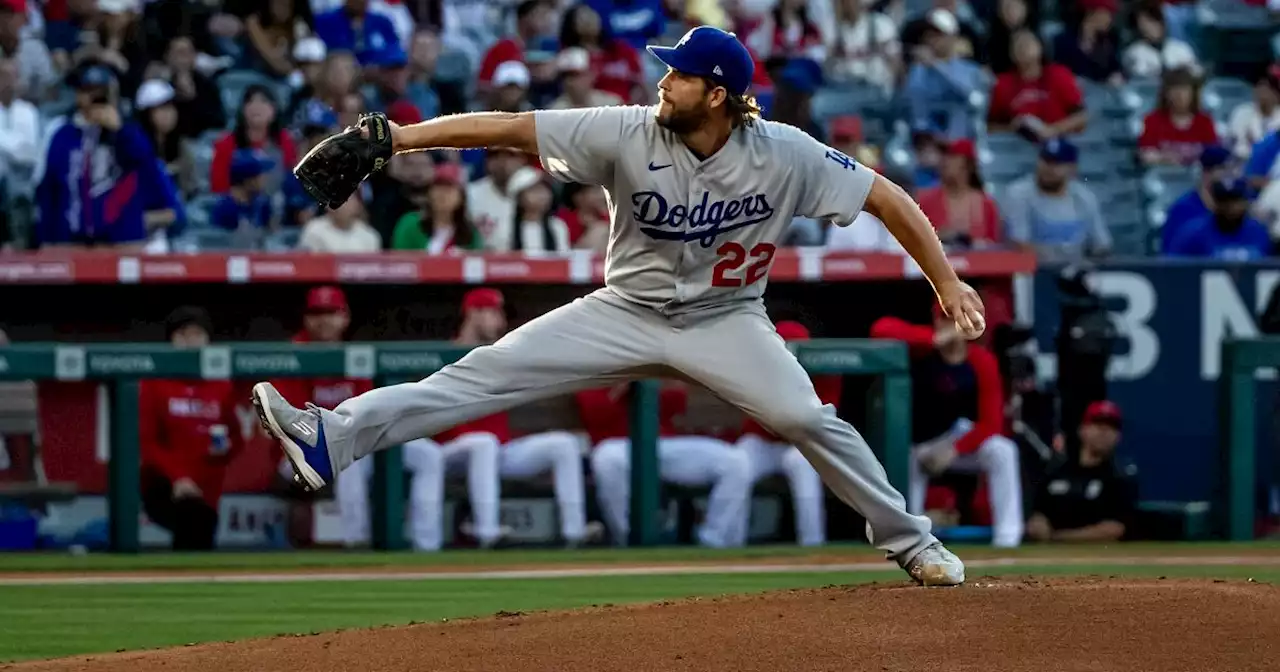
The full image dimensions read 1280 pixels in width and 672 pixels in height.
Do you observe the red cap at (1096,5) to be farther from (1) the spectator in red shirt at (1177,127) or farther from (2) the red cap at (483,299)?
(2) the red cap at (483,299)

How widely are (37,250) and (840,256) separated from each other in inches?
168

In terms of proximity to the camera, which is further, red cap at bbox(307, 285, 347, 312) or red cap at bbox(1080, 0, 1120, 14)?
red cap at bbox(1080, 0, 1120, 14)

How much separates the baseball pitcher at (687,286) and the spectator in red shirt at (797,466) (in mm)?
3716

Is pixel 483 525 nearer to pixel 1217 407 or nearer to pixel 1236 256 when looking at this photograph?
pixel 1217 407

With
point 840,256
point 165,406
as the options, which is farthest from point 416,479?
point 840,256

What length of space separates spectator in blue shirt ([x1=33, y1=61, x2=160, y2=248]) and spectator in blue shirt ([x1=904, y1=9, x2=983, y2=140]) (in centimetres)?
549

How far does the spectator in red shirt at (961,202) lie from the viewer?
1186cm

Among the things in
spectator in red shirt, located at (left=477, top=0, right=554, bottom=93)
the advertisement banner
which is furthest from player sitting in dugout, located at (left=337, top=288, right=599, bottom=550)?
spectator in red shirt, located at (left=477, top=0, right=554, bottom=93)

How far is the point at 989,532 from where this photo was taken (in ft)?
34.3

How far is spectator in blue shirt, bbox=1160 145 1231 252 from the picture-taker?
1255cm

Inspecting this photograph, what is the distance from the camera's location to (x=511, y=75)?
12.5 metres

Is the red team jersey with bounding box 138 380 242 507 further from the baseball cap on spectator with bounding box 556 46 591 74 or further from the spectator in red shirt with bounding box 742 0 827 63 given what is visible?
the spectator in red shirt with bounding box 742 0 827 63

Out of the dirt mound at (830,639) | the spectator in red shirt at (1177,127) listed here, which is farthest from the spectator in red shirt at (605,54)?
the dirt mound at (830,639)

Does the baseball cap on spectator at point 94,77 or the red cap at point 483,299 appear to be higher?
the baseball cap on spectator at point 94,77
